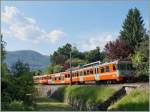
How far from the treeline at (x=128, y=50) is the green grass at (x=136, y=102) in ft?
40.4

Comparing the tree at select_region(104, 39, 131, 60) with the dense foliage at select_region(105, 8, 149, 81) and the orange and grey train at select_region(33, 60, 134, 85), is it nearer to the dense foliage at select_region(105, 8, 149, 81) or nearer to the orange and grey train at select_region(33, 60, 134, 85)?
the dense foliage at select_region(105, 8, 149, 81)

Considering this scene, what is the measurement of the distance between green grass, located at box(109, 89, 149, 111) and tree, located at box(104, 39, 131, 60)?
3856 cm

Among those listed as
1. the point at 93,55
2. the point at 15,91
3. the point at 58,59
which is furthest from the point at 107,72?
the point at 93,55

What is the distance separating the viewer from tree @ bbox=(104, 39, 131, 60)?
65.1 meters

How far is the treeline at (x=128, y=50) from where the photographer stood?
132ft

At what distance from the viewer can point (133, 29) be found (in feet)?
258

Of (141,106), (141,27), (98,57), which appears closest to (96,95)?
(141,106)

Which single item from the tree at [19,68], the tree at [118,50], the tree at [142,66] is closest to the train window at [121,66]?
the tree at [142,66]

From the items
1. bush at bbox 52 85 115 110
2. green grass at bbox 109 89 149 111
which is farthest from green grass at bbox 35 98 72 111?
green grass at bbox 109 89 149 111

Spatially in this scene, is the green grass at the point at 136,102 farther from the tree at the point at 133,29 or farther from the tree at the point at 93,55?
the tree at the point at 93,55

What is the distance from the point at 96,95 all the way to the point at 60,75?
1142 inches

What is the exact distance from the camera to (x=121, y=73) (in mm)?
37469

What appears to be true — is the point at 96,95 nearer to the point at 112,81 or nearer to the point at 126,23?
the point at 112,81

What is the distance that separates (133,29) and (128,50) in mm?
13440
